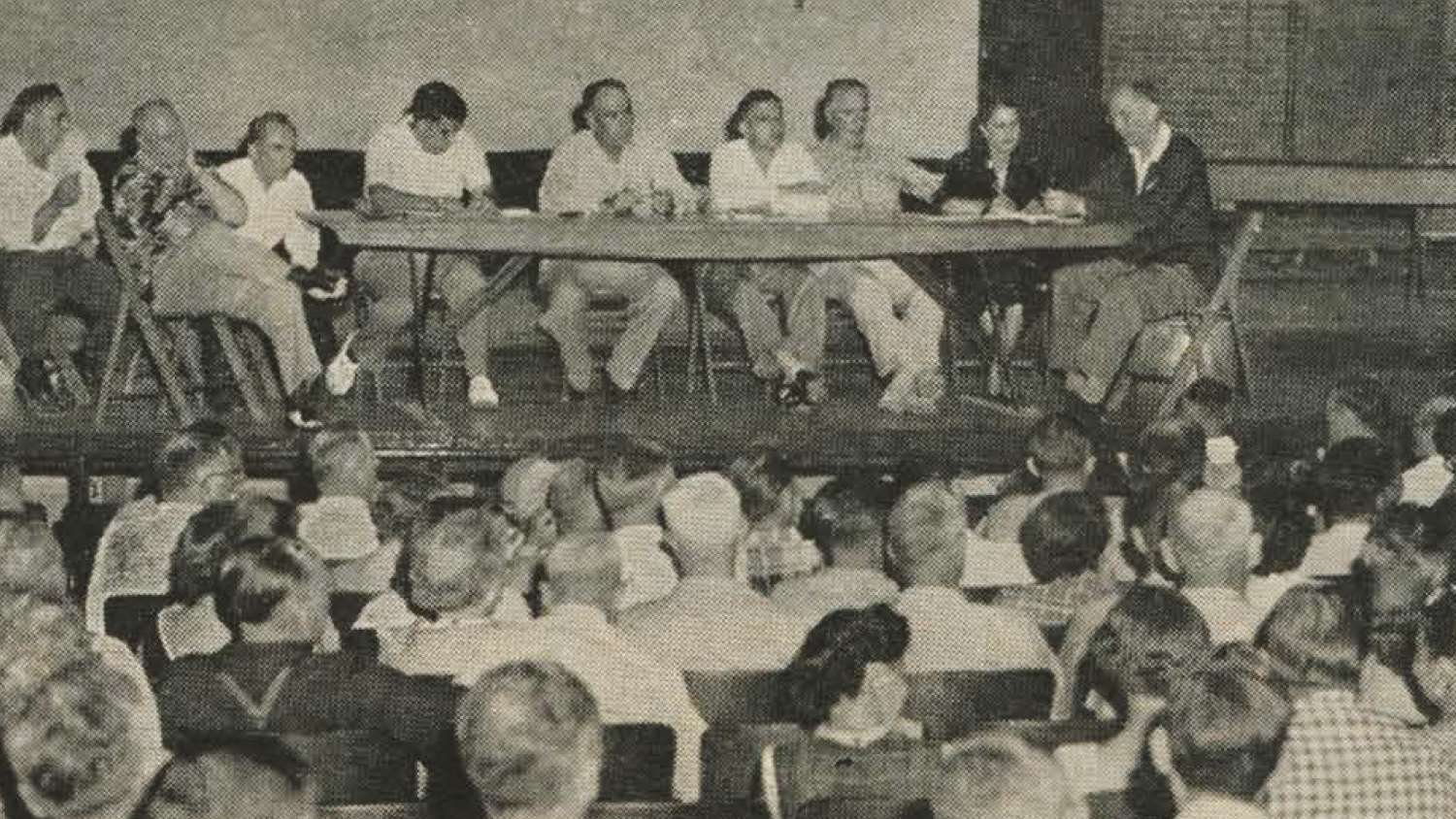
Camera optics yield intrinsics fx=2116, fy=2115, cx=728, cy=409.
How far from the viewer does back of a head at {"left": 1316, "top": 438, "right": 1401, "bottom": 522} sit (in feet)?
16.3

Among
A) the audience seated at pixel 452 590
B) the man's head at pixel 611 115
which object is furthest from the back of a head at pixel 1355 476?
the man's head at pixel 611 115

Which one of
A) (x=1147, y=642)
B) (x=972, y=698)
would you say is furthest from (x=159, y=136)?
(x=1147, y=642)

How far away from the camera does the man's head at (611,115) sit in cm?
839

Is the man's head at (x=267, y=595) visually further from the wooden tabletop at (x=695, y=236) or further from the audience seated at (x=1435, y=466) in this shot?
the wooden tabletop at (x=695, y=236)

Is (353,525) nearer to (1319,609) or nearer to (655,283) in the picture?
(1319,609)

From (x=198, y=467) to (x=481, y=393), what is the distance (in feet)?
9.62

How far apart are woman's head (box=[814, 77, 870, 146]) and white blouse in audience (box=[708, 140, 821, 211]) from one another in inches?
9.3

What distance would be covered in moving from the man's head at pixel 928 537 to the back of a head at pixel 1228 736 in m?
1.16

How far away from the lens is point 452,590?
374 cm

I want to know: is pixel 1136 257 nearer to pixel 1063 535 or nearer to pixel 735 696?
pixel 1063 535

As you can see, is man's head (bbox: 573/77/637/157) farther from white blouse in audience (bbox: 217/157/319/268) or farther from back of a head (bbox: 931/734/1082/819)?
back of a head (bbox: 931/734/1082/819)

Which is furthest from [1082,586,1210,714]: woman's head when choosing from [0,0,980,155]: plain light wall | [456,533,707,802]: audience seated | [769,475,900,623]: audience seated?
[0,0,980,155]: plain light wall

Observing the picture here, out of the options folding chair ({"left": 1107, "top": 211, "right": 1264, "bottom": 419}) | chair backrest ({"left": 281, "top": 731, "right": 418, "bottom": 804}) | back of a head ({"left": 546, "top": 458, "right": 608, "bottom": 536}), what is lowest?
chair backrest ({"left": 281, "top": 731, "right": 418, "bottom": 804})

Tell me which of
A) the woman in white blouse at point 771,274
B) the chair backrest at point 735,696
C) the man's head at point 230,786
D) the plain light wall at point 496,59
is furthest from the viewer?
the plain light wall at point 496,59
